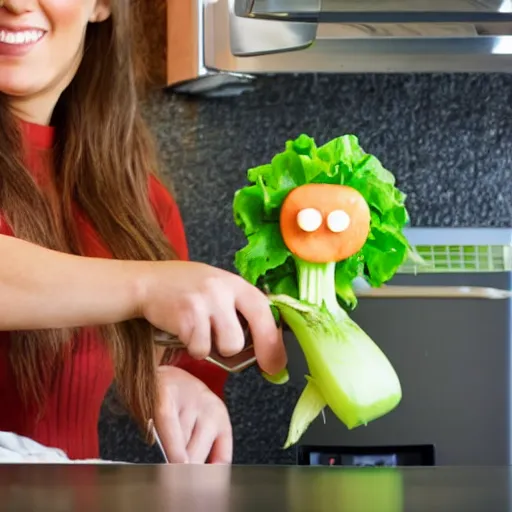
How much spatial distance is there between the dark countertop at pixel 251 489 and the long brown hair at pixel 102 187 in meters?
0.51

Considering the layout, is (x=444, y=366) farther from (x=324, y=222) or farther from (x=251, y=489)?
(x=251, y=489)

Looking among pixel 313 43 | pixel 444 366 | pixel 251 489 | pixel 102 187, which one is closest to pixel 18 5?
pixel 102 187

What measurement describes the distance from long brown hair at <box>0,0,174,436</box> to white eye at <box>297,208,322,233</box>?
1.08 ft

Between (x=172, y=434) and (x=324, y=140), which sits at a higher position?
(x=324, y=140)

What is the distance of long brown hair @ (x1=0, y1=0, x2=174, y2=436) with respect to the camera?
4.32 ft

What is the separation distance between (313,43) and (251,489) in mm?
741

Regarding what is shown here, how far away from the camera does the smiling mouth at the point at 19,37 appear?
1.34 metres

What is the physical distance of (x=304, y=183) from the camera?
111 cm

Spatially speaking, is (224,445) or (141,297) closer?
(141,297)

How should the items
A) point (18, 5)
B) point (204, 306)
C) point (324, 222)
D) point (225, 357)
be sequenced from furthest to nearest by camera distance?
1. point (18, 5)
2. point (225, 357)
3. point (324, 222)
4. point (204, 306)

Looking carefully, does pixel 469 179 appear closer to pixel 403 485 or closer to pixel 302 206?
pixel 302 206

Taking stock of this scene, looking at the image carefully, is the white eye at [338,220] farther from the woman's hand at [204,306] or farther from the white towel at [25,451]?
the white towel at [25,451]

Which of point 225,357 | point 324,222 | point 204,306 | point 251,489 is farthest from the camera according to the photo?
point 225,357

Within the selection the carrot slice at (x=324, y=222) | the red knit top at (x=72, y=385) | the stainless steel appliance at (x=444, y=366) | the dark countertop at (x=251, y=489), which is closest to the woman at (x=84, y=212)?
the red knit top at (x=72, y=385)
